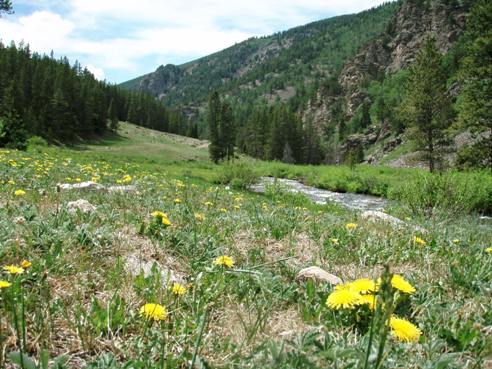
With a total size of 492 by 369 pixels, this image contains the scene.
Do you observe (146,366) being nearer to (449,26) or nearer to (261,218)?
(261,218)

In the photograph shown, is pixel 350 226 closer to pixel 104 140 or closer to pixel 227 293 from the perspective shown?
pixel 227 293

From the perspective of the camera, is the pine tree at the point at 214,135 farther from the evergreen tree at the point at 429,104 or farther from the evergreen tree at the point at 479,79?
the evergreen tree at the point at 479,79

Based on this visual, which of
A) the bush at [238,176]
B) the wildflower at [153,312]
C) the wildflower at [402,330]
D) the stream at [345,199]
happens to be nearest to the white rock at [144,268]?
the wildflower at [153,312]

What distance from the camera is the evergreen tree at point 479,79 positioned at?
27453 millimetres

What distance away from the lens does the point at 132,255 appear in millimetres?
3121

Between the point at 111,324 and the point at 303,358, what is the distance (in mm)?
1092

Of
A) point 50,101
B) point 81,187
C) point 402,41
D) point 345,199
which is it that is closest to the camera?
point 81,187

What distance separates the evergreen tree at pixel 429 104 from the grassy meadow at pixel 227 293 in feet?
112

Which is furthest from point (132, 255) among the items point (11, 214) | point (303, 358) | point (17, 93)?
point (17, 93)

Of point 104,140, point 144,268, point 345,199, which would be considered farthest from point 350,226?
point 104,140

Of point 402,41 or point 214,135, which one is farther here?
point 402,41

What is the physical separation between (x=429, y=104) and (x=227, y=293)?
3811cm

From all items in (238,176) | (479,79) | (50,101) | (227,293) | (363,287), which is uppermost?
(50,101)

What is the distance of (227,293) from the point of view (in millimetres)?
2559
